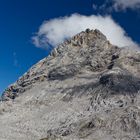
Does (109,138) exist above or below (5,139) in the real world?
below

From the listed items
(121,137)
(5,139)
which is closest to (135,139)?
(121,137)

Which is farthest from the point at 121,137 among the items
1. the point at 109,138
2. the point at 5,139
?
the point at 5,139

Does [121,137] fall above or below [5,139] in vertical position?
below

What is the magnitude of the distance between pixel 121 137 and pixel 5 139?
55034 mm

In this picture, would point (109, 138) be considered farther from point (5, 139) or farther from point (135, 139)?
point (5, 139)

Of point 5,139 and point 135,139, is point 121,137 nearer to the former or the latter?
point 135,139

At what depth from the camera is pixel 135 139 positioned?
18988 cm

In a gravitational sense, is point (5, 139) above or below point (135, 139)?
above

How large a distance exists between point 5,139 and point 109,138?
49303mm

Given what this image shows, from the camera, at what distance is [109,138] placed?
653 feet

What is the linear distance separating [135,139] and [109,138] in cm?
1431

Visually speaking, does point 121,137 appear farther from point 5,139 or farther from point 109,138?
point 5,139
